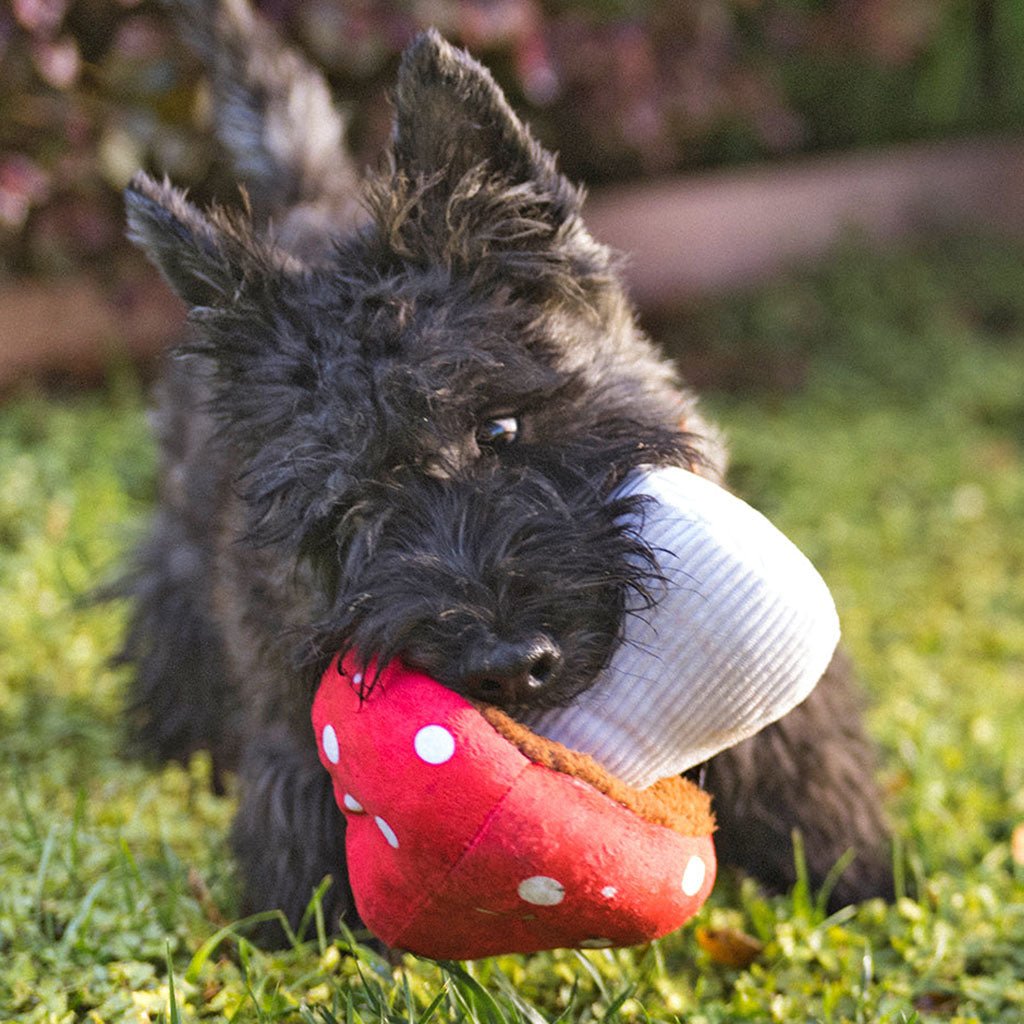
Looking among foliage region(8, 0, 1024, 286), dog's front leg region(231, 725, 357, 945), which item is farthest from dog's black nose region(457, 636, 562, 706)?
foliage region(8, 0, 1024, 286)

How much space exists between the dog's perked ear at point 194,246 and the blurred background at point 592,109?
74 centimetres

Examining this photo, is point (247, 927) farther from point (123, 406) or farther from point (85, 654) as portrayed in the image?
point (123, 406)

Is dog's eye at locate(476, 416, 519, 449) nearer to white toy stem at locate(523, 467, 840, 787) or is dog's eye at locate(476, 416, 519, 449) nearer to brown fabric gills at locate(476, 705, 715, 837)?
white toy stem at locate(523, 467, 840, 787)

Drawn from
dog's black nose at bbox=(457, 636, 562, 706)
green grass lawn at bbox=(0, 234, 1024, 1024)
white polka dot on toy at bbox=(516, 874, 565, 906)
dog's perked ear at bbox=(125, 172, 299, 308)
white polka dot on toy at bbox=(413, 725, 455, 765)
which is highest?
→ dog's perked ear at bbox=(125, 172, 299, 308)

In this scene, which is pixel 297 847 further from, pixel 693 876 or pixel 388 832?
pixel 693 876

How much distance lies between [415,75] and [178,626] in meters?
1.99

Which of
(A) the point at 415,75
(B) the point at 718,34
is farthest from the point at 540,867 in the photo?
(B) the point at 718,34

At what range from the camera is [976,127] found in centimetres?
865

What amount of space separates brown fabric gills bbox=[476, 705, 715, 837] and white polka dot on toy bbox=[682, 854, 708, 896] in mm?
45

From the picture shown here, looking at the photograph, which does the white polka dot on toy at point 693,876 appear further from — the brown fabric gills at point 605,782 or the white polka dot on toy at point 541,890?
the white polka dot on toy at point 541,890

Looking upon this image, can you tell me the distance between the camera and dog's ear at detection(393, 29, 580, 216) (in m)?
2.17

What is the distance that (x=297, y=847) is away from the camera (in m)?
2.49

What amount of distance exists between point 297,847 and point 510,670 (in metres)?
0.96

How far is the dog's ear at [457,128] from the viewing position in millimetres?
2170
